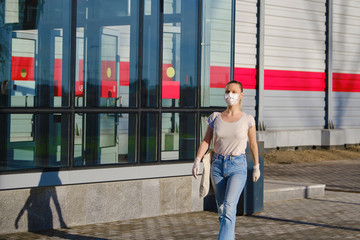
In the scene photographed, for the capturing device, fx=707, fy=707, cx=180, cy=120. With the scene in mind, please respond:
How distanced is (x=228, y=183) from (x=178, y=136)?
3422 mm

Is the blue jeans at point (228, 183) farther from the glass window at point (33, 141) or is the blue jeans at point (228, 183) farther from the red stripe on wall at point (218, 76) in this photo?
the red stripe on wall at point (218, 76)

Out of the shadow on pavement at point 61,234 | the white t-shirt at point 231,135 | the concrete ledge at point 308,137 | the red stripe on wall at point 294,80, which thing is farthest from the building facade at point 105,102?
the red stripe on wall at point 294,80

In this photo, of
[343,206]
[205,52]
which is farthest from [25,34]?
[343,206]

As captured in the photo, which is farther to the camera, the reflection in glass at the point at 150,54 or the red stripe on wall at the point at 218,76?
the red stripe on wall at the point at 218,76

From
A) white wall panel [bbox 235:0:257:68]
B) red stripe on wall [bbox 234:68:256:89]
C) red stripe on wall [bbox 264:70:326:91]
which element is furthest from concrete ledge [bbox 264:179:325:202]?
red stripe on wall [bbox 264:70:326:91]

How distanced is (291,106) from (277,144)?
143 centimetres

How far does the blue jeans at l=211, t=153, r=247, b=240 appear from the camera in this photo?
6.23 meters

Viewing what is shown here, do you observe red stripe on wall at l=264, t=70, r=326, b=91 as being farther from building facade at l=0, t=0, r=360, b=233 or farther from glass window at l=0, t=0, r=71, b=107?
glass window at l=0, t=0, r=71, b=107

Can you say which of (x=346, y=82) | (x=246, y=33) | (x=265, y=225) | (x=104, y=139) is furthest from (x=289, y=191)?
(x=346, y=82)

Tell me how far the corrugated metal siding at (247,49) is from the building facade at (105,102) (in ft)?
25.6

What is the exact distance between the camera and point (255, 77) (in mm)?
18422

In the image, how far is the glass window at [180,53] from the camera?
31.0 ft

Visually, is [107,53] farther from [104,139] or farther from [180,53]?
[180,53]

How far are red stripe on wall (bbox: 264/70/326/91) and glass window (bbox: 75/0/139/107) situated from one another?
32.9ft
